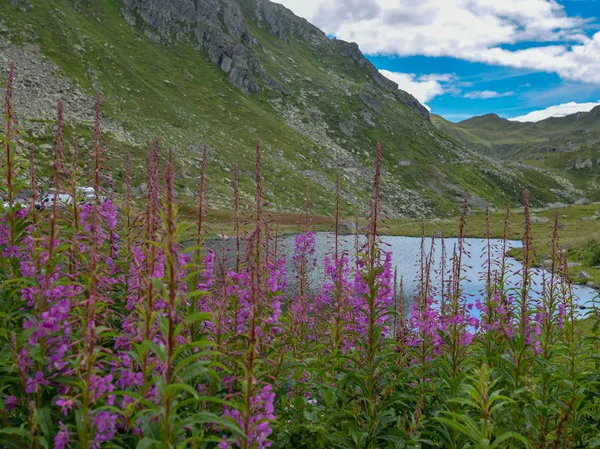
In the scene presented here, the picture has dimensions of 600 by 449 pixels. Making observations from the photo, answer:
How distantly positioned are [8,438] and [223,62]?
150 metres

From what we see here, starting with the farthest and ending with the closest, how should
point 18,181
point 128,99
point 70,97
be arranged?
1. point 128,99
2. point 70,97
3. point 18,181

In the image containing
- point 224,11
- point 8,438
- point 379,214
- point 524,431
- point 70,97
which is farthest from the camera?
point 224,11

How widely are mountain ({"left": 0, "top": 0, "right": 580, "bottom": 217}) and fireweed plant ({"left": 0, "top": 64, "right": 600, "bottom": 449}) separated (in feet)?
192

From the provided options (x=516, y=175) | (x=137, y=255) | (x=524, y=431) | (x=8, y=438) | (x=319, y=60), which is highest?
(x=319, y=60)

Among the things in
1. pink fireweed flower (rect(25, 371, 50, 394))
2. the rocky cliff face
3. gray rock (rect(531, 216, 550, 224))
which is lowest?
pink fireweed flower (rect(25, 371, 50, 394))

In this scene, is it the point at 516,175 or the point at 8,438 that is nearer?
the point at 8,438

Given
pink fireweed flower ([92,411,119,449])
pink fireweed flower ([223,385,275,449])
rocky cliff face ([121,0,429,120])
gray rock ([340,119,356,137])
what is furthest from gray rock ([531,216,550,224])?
rocky cliff face ([121,0,429,120])

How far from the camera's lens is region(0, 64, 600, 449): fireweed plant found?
116 inches

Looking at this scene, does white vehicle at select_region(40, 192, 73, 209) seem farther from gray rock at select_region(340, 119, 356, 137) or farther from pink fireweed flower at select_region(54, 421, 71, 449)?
gray rock at select_region(340, 119, 356, 137)

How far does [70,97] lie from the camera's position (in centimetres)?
8088

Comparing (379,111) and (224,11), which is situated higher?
(224,11)

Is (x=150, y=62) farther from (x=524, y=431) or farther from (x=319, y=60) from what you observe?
(x=524, y=431)

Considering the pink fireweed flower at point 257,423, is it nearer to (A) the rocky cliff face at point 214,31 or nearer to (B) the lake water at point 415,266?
(B) the lake water at point 415,266

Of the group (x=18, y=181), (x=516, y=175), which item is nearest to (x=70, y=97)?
(x=18, y=181)
